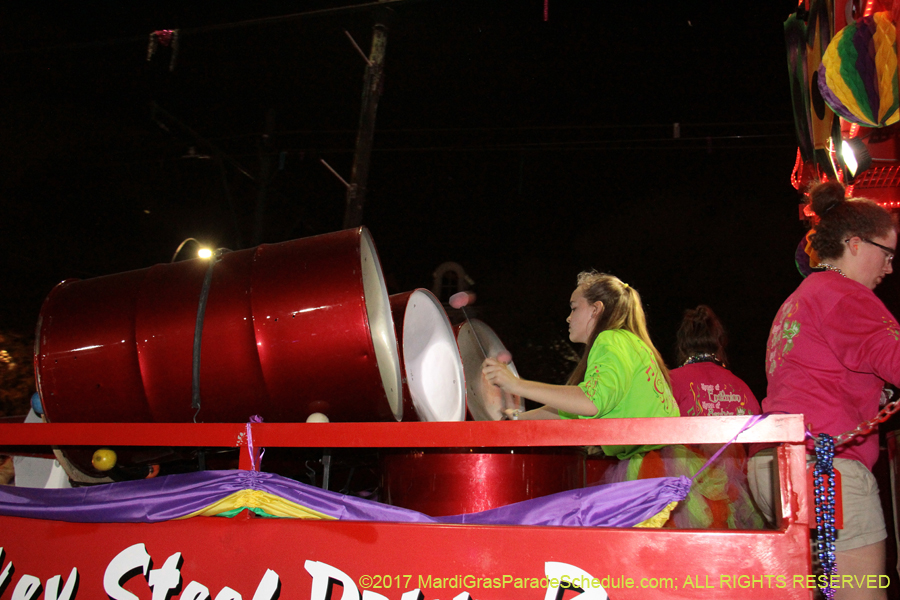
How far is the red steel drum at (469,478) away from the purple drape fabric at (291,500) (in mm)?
567

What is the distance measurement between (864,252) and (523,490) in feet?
4.97

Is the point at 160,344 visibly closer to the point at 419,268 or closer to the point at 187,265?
the point at 187,265

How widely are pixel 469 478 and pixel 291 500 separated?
773 millimetres

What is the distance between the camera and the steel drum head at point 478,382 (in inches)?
144

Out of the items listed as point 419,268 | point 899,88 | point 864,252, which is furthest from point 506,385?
point 419,268

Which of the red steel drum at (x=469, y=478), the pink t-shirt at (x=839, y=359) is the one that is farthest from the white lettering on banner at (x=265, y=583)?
the pink t-shirt at (x=839, y=359)

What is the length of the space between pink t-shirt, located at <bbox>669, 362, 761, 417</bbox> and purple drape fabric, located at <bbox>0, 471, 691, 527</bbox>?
193cm

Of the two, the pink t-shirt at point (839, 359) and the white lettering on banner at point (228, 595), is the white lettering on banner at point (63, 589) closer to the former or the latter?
the white lettering on banner at point (228, 595)

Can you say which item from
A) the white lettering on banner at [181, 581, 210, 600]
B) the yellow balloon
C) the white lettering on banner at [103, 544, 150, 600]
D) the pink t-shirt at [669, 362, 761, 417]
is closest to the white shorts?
the pink t-shirt at [669, 362, 761, 417]

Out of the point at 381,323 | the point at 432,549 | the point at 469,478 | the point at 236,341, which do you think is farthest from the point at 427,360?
the point at 432,549

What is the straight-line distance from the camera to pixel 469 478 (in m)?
2.55

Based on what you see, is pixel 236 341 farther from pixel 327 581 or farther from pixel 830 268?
pixel 830 268

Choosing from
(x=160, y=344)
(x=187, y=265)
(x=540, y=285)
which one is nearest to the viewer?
(x=160, y=344)

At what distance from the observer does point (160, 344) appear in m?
2.58
